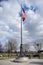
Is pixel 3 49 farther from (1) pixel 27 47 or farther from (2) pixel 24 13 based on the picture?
(2) pixel 24 13

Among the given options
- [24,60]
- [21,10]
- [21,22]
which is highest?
[21,10]

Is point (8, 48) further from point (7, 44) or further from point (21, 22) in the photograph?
point (21, 22)

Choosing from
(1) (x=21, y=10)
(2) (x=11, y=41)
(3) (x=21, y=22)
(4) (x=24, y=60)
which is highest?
(1) (x=21, y=10)

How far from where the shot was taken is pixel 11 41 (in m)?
97.9

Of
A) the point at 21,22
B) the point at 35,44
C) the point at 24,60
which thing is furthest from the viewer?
the point at 35,44

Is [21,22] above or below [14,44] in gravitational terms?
above

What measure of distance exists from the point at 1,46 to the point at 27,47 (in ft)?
46.1

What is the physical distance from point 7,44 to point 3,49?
292 inches

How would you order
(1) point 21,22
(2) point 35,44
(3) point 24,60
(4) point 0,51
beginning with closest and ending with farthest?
(3) point 24,60
(1) point 21,22
(2) point 35,44
(4) point 0,51

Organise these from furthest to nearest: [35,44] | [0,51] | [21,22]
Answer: [0,51], [35,44], [21,22]

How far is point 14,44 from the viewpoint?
323 feet

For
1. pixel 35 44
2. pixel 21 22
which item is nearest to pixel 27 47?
pixel 35 44

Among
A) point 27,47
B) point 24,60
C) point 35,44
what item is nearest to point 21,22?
point 24,60

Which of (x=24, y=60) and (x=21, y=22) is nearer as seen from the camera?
(x=24, y=60)
